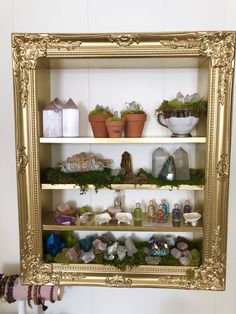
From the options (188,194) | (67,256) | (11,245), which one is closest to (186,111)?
(188,194)

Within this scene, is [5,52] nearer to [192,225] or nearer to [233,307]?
[192,225]

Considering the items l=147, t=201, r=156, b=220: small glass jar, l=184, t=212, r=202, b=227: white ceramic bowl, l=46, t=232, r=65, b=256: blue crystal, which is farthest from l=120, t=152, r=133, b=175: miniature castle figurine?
l=46, t=232, r=65, b=256: blue crystal

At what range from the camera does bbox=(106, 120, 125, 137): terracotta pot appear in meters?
1.09

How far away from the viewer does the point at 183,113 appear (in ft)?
3.55

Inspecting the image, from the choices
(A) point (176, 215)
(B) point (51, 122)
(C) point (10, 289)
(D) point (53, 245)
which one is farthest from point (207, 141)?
(C) point (10, 289)

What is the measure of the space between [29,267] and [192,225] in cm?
62

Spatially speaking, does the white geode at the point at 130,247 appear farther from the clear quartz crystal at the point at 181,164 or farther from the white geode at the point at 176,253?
the clear quartz crystal at the point at 181,164

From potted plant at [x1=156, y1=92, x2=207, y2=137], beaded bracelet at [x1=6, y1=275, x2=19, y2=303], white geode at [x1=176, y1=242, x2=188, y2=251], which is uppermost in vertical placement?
potted plant at [x1=156, y1=92, x2=207, y2=137]

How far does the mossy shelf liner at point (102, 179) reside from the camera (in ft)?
3.55

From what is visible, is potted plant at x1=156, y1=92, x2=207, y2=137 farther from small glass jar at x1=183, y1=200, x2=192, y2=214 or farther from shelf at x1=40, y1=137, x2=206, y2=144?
small glass jar at x1=183, y1=200, x2=192, y2=214

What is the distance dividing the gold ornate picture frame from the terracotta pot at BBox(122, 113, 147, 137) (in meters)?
0.21

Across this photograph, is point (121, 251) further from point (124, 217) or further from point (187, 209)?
point (187, 209)

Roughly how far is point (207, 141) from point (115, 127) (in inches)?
13.0
